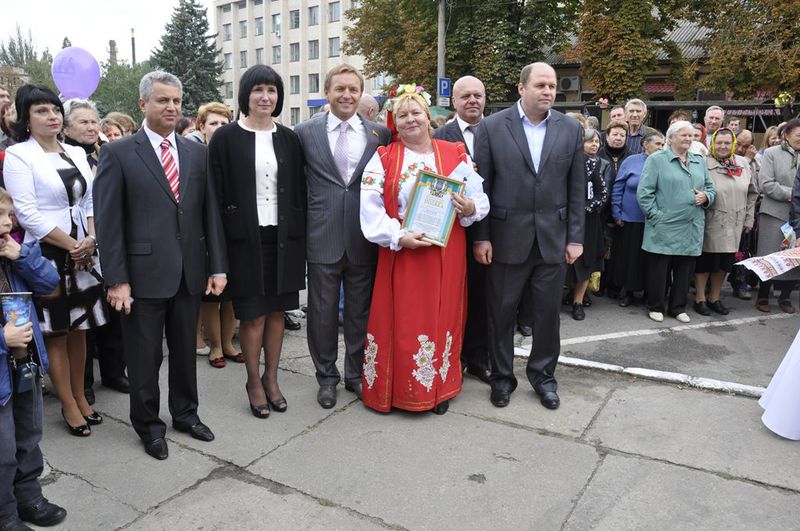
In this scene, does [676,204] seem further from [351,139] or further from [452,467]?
[452,467]

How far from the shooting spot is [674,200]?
6.17 metres

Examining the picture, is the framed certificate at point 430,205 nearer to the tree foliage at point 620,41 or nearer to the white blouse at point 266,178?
the white blouse at point 266,178

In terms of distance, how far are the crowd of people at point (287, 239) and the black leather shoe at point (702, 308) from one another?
124 inches

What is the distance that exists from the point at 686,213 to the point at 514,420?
3.36m

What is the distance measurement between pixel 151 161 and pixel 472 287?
239 cm

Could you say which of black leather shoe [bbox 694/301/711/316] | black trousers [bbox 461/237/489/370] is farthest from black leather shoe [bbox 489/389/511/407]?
black leather shoe [bbox 694/301/711/316]

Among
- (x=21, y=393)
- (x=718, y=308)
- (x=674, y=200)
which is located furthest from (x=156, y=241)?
(x=718, y=308)

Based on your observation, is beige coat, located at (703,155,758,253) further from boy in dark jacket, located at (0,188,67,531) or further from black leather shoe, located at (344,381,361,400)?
boy in dark jacket, located at (0,188,67,531)

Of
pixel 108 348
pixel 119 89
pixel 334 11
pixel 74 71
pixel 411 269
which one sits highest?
pixel 334 11

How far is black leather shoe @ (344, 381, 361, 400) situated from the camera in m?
4.42

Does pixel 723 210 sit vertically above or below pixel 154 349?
above

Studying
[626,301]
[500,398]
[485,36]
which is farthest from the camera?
[485,36]

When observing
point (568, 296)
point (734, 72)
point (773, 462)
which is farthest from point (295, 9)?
point (773, 462)

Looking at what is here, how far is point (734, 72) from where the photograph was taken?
19.0 meters
